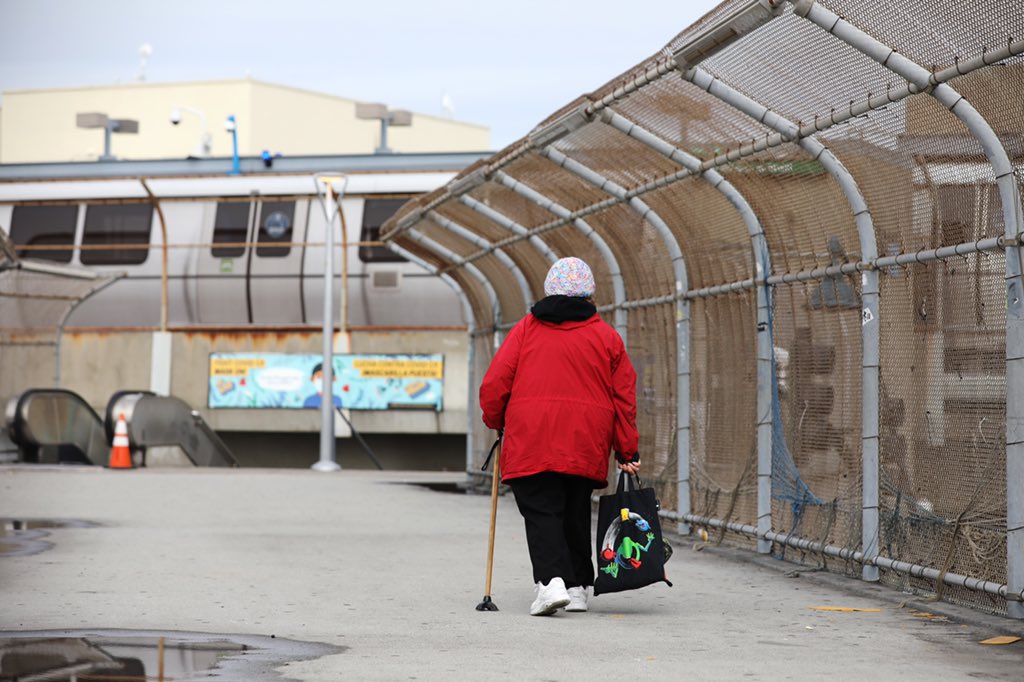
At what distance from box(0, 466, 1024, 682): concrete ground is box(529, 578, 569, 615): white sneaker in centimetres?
6

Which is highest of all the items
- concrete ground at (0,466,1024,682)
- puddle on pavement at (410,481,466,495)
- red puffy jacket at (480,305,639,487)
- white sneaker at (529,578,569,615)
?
red puffy jacket at (480,305,639,487)

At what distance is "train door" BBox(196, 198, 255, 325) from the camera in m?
29.9

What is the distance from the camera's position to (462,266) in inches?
675

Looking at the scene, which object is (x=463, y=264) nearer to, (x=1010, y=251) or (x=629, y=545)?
(x=629, y=545)

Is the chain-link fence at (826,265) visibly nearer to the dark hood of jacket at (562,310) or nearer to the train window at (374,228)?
the dark hood of jacket at (562,310)

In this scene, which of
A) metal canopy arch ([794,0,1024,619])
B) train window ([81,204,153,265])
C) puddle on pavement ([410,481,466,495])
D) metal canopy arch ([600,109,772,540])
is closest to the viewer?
metal canopy arch ([794,0,1024,619])

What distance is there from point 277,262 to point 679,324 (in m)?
19.0

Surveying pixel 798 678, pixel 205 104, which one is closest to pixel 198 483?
pixel 798 678

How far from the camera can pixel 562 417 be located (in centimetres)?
776

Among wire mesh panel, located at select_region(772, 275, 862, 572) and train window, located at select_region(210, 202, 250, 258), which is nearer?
wire mesh panel, located at select_region(772, 275, 862, 572)

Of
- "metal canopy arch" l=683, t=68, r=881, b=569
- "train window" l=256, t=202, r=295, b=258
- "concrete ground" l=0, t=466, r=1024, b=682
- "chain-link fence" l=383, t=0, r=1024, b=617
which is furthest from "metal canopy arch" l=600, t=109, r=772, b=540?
"train window" l=256, t=202, r=295, b=258

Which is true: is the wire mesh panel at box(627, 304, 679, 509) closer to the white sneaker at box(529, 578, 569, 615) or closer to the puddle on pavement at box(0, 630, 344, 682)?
the white sneaker at box(529, 578, 569, 615)

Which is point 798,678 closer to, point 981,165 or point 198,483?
point 981,165

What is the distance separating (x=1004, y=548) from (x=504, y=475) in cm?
212
